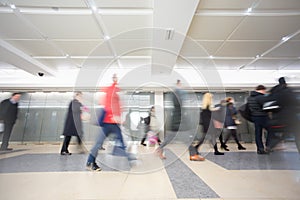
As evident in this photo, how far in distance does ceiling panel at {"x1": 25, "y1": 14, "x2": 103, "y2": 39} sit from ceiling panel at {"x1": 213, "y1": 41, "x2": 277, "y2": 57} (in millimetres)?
2882

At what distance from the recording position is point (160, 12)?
7.22 feet

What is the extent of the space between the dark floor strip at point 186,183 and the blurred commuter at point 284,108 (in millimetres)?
1001

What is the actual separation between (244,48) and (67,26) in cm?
389

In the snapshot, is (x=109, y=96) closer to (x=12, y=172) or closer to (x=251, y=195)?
(x=251, y=195)

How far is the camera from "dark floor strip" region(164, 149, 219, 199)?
1.12m

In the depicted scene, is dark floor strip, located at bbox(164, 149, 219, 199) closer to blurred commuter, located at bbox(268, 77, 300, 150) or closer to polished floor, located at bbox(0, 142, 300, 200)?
polished floor, located at bbox(0, 142, 300, 200)

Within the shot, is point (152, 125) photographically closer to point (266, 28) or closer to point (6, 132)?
point (266, 28)

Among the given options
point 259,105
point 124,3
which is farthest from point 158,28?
Answer: point 259,105

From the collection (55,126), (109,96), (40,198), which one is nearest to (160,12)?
(109,96)

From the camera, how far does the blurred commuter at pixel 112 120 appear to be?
1.14m

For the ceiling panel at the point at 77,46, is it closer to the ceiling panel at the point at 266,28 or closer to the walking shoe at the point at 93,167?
the walking shoe at the point at 93,167

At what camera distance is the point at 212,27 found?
9.15 ft

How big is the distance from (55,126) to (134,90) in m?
5.53

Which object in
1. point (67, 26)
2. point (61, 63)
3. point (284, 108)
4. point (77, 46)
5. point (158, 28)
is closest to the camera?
point (284, 108)
